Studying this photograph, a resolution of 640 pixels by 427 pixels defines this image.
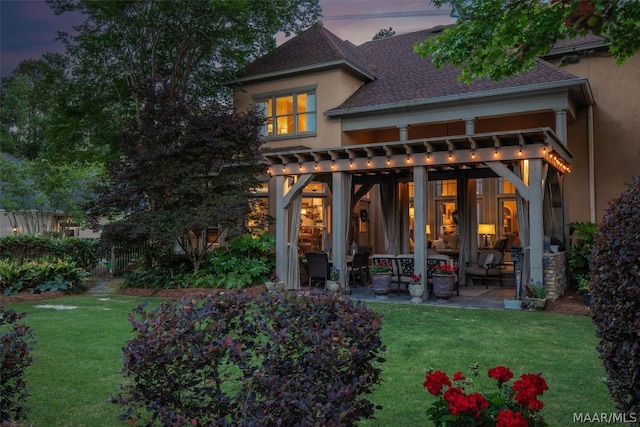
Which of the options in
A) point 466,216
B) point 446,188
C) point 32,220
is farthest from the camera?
point 32,220

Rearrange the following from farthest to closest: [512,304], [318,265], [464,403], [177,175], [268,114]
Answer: [268,114] → [177,175] → [318,265] → [512,304] → [464,403]

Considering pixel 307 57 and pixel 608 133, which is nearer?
pixel 608 133

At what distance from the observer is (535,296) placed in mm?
9586

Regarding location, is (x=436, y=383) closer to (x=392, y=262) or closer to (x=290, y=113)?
(x=392, y=262)

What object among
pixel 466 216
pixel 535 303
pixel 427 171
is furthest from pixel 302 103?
pixel 535 303

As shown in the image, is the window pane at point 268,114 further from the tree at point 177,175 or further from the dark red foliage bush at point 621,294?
the dark red foliage bush at point 621,294

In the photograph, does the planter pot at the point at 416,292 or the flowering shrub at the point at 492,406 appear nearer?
the flowering shrub at the point at 492,406

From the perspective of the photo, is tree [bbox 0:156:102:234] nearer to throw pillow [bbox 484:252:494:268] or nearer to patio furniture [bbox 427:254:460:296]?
patio furniture [bbox 427:254:460:296]

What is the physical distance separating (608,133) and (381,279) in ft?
26.0

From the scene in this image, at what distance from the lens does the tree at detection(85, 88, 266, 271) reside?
12555mm

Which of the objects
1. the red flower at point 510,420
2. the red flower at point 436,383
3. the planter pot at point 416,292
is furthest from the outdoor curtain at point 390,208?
the red flower at point 510,420

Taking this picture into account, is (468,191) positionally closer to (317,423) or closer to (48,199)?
(317,423)

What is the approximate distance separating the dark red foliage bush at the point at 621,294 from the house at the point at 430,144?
7.14 m

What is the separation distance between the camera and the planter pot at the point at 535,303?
9.48 meters
